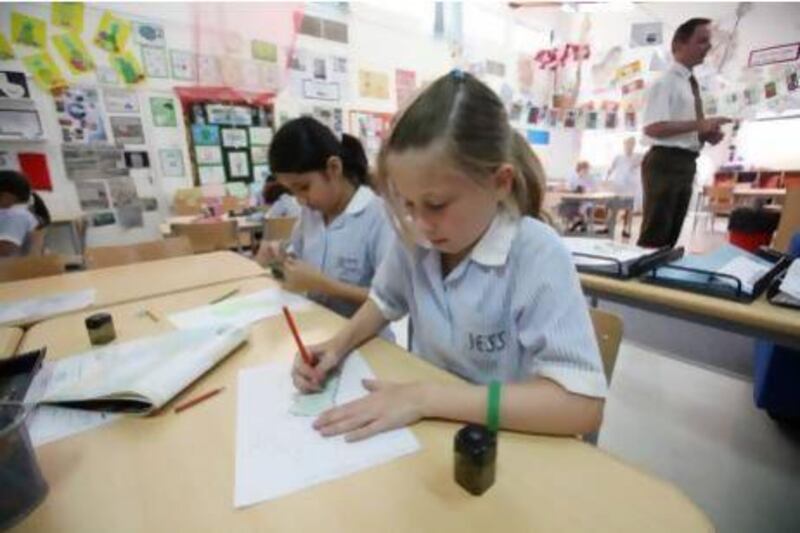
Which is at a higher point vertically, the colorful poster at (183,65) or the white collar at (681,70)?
the colorful poster at (183,65)

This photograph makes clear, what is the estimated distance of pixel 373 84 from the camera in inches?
200

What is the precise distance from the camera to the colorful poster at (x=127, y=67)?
357 cm

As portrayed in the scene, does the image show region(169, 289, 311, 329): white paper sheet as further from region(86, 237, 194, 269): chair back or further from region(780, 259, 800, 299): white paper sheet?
region(780, 259, 800, 299): white paper sheet

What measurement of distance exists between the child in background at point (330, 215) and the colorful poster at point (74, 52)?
3.17 m

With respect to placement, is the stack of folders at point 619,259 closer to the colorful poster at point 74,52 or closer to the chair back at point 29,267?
the chair back at point 29,267

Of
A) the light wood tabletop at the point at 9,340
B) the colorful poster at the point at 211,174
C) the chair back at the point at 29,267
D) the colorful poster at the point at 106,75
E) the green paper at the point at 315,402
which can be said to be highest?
the colorful poster at the point at 106,75

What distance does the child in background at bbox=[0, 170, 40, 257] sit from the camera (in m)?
2.69

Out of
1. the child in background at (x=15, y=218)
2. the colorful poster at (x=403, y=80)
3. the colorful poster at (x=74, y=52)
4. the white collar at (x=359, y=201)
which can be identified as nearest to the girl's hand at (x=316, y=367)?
the white collar at (x=359, y=201)

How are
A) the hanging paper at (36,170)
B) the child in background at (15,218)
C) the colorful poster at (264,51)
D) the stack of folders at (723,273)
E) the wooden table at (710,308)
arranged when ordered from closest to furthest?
the wooden table at (710,308), the stack of folders at (723,273), the child in background at (15,218), the hanging paper at (36,170), the colorful poster at (264,51)

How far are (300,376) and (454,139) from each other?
1.48 feet

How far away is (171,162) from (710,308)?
13.6 ft

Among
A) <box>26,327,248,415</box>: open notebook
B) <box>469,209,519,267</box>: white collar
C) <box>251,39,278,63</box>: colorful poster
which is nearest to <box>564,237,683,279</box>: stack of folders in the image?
<box>469,209,519,267</box>: white collar

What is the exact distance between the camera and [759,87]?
11.5 feet

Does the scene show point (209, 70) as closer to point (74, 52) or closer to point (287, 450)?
point (74, 52)
